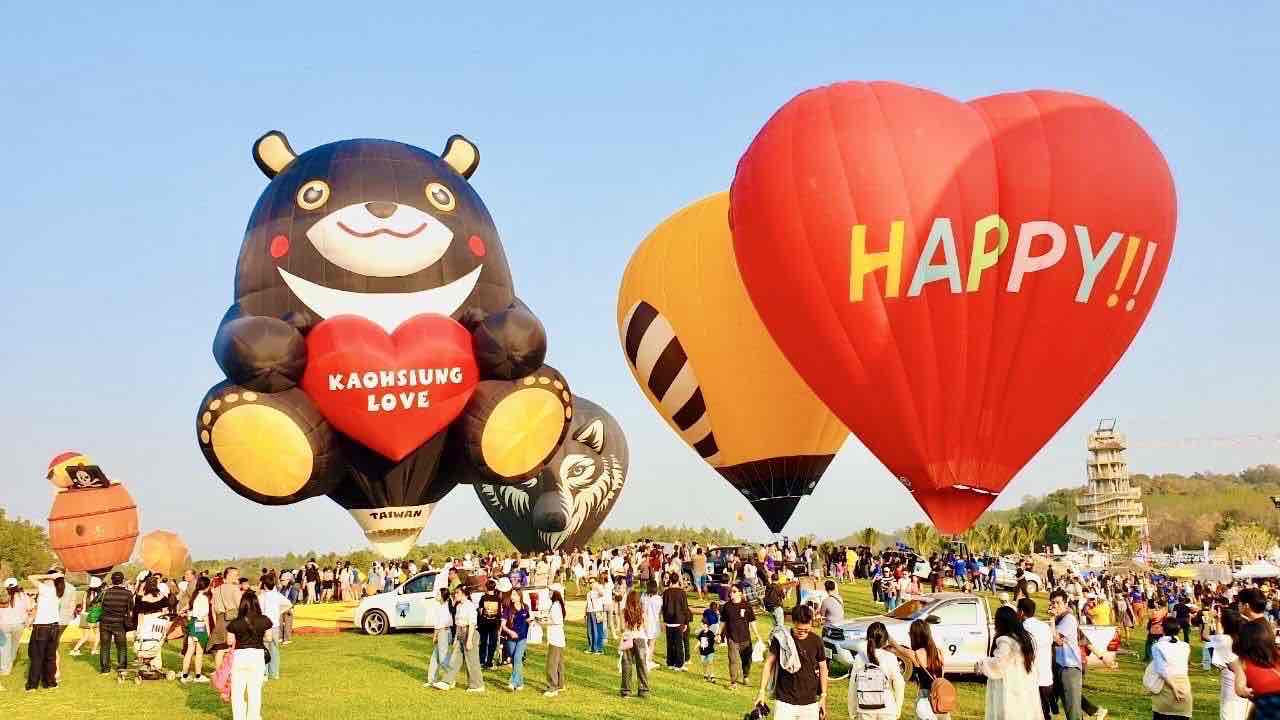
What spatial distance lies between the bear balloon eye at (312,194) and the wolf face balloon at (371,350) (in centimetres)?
3

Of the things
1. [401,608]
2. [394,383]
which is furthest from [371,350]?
[401,608]

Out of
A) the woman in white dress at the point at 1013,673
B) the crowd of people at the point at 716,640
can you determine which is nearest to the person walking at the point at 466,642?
the crowd of people at the point at 716,640

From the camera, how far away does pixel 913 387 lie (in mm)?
16312

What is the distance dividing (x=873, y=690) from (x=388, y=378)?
11.2 meters

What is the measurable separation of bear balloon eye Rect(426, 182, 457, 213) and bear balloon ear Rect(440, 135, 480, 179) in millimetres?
1413

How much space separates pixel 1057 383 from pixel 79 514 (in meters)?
21.5

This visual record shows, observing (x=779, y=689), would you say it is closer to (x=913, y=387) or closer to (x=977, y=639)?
(x=977, y=639)

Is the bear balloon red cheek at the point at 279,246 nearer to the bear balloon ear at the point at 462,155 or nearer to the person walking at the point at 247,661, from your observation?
the bear balloon ear at the point at 462,155

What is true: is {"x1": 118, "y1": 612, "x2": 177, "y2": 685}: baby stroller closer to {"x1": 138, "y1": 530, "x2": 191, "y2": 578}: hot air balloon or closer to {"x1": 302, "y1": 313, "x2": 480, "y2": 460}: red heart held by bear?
{"x1": 302, "y1": 313, "x2": 480, "y2": 460}: red heart held by bear

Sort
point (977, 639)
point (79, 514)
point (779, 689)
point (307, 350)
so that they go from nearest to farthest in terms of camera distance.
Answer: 1. point (779, 689)
2. point (977, 639)
3. point (307, 350)
4. point (79, 514)

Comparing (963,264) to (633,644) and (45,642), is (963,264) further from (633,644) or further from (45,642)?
(45,642)

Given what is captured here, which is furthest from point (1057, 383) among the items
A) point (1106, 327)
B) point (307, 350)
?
point (307, 350)

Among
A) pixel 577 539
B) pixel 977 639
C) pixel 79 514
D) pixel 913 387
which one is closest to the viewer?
pixel 977 639

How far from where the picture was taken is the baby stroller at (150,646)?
13.4m
